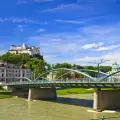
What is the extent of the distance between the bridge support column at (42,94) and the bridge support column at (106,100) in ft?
89.1

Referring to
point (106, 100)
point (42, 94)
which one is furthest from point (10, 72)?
point (106, 100)

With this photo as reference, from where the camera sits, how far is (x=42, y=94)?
8031cm

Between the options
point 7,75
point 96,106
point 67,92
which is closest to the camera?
point 96,106

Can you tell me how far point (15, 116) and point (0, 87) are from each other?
57.4m

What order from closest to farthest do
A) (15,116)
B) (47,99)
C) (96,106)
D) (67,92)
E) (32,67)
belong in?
1. (15,116)
2. (96,106)
3. (47,99)
4. (67,92)
5. (32,67)

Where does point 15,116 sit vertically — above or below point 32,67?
below

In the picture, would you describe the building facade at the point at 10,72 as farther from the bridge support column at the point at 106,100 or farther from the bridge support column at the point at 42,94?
the bridge support column at the point at 106,100

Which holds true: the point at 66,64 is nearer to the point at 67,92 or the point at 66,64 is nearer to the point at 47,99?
the point at 67,92

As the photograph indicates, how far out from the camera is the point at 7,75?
127625 millimetres

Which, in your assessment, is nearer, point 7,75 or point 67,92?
point 67,92

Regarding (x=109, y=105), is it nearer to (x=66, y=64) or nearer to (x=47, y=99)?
(x=47, y=99)

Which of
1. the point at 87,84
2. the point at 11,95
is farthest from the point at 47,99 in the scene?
the point at 87,84

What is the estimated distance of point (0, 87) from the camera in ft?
338

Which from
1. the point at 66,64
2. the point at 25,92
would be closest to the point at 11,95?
the point at 25,92
